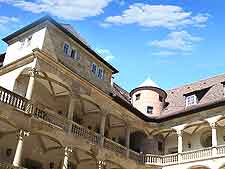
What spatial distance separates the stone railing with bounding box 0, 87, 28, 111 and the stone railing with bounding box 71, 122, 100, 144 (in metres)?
4.26

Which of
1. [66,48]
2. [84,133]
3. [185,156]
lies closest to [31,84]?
[66,48]

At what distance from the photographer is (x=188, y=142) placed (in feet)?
97.6

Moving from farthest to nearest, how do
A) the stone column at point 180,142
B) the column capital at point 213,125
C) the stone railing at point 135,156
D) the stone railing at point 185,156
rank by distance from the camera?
the stone column at point 180,142 → the stone railing at point 135,156 → the column capital at point 213,125 → the stone railing at point 185,156

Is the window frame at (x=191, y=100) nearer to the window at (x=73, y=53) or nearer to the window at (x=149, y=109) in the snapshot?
the window at (x=149, y=109)

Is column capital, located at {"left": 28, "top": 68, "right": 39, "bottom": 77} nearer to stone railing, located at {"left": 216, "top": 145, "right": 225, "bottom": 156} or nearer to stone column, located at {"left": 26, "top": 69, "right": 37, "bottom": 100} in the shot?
stone column, located at {"left": 26, "top": 69, "right": 37, "bottom": 100}

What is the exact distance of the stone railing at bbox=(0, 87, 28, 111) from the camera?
62.0ft

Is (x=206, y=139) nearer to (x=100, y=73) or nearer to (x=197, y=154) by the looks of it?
(x=197, y=154)

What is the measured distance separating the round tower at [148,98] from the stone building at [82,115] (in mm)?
90

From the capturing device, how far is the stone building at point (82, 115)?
21.2m

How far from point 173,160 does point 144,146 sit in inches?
127

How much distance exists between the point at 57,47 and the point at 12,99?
5.38m

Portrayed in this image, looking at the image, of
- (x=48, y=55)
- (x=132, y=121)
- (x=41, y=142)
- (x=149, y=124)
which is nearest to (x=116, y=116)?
(x=132, y=121)

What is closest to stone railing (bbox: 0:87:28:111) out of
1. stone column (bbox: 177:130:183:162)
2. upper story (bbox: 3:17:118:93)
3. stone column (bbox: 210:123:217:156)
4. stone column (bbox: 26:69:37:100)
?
stone column (bbox: 26:69:37:100)

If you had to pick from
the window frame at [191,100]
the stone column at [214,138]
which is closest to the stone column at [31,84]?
the stone column at [214,138]
